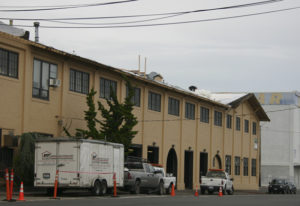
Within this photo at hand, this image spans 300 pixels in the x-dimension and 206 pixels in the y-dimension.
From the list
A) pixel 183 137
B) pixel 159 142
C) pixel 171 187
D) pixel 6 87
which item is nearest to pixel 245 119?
pixel 183 137

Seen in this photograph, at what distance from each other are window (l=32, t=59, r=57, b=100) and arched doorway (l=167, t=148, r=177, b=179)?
1794cm

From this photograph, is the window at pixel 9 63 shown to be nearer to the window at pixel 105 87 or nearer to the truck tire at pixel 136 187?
the truck tire at pixel 136 187

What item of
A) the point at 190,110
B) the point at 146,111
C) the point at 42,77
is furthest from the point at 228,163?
the point at 42,77

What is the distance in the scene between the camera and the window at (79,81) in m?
38.8

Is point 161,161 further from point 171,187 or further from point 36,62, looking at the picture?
point 36,62

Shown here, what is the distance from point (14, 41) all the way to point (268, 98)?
64835mm

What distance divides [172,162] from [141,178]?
1755 cm

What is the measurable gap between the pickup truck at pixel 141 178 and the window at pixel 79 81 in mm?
6306

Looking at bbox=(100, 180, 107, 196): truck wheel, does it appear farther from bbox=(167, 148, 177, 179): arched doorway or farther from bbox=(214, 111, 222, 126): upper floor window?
bbox=(214, 111, 222, 126): upper floor window

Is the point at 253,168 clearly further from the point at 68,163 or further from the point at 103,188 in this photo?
the point at 68,163

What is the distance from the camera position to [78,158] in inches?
1134

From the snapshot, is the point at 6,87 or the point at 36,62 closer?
the point at 6,87

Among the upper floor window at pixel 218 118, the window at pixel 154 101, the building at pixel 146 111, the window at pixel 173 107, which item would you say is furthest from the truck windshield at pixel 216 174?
the upper floor window at pixel 218 118

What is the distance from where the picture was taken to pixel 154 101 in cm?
4912
